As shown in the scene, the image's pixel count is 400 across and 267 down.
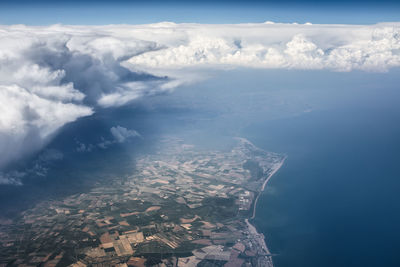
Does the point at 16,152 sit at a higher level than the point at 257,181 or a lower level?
higher

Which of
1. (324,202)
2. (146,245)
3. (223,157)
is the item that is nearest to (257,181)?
(324,202)

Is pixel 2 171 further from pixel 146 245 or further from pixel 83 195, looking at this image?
pixel 146 245

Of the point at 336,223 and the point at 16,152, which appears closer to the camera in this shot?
the point at 336,223

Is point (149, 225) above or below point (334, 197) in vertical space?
above

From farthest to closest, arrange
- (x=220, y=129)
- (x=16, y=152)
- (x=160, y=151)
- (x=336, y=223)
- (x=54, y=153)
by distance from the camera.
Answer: (x=220, y=129) < (x=160, y=151) < (x=54, y=153) < (x=16, y=152) < (x=336, y=223)

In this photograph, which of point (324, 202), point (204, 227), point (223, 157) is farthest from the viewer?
point (223, 157)

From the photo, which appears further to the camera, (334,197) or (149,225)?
(334,197)
